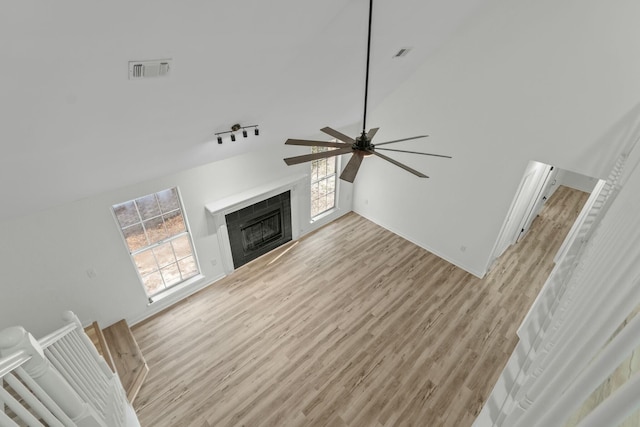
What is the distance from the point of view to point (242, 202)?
5.52m

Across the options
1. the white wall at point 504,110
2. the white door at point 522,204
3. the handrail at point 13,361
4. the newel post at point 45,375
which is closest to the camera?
the handrail at point 13,361

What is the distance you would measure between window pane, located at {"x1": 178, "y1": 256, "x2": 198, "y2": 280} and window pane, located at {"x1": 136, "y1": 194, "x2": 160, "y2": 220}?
1.13 meters

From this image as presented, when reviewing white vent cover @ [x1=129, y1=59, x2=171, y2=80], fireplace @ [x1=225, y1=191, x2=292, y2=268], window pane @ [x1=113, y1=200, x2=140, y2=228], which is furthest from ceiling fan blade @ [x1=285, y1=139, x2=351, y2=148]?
fireplace @ [x1=225, y1=191, x2=292, y2=268]

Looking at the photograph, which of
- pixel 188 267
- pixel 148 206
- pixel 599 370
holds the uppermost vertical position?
pixel 599 370

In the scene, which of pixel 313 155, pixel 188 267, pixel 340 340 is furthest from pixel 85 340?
pixel 340 340

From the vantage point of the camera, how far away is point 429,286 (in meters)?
5.96

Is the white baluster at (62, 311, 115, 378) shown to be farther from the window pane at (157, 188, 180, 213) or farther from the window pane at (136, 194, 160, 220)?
the window pane at (157, 188, 180, 213)

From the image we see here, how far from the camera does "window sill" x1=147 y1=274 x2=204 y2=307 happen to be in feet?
17.4

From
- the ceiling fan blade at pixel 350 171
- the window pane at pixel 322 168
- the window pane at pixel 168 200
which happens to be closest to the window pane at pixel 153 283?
the window pane at pixel 168 200

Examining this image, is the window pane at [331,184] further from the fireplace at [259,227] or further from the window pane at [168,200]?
the window pane at [168,200]

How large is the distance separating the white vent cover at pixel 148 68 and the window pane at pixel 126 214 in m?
2.77

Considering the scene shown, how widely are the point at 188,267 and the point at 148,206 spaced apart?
149 centimetres

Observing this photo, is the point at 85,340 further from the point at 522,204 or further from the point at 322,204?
the point at 522,204

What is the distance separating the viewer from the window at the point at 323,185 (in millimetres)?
7008
